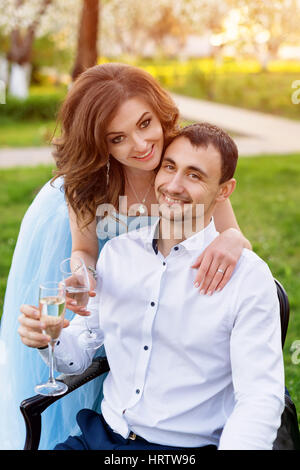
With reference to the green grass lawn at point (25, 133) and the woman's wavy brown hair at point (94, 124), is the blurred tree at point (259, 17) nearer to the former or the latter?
the green grass lawn at point (25, 133)

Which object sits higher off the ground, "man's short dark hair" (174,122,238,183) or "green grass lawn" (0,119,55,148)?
"man's short dark hair" (174,122,238,183)

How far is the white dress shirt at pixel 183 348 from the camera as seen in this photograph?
215 cm

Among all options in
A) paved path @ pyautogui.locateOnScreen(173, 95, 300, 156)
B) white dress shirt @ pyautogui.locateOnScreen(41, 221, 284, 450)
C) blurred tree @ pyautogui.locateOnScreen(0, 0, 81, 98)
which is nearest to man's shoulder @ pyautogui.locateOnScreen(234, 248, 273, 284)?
white dress shirt @ pyautogui.locateOnScreen(41, 221, 284, 450)

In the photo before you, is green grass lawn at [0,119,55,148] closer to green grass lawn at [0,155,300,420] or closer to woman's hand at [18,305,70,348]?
green grass lawn at [0,155,300,420]

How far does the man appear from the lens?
224 cm

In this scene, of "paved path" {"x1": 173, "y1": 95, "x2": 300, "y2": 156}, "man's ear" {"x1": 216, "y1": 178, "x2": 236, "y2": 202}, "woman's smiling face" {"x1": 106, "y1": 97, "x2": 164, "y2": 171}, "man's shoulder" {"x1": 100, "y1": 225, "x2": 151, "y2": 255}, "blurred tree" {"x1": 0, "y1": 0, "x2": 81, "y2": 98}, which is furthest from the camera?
"blurred tree" {"x1": 0, "y1": 0, "x2": 81, "y2": 98}

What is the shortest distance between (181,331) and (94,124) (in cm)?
101

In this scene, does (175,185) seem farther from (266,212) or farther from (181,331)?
(266,212)

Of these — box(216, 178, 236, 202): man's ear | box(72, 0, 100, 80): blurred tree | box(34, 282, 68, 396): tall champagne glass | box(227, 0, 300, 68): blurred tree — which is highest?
box(227, 0, 300, 68): blurred tree

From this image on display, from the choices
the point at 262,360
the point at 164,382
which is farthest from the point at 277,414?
the point at 164,382

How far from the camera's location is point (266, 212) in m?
8.30

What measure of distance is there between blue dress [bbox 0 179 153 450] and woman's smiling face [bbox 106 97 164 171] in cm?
47

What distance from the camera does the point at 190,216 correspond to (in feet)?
8.00

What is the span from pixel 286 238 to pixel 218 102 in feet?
50.9
